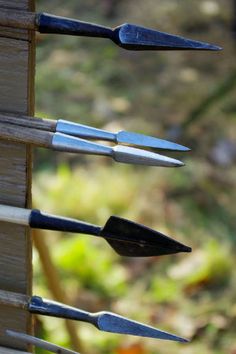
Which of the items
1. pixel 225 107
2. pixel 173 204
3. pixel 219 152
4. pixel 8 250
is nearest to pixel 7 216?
pixel 8 250

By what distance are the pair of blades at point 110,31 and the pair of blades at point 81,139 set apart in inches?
3.8

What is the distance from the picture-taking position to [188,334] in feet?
7.23

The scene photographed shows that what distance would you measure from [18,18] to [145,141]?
0.63 feet

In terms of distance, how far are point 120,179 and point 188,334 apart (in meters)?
0.80

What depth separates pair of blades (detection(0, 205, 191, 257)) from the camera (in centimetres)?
91

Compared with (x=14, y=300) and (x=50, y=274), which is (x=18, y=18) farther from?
(x=50, y=274)

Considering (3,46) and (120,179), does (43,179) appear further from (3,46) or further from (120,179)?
(3,46)

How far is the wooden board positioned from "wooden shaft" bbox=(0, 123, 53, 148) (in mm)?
29

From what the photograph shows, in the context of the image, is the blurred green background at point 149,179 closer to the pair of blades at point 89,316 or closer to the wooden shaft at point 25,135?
the pair of blades at point 89,316

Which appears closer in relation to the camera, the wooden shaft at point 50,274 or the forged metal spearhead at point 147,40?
the forged metal spearhead at point 147,40

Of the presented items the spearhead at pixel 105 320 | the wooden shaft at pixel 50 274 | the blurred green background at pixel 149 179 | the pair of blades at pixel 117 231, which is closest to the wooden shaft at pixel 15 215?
the pair of blades at pixel 117 231

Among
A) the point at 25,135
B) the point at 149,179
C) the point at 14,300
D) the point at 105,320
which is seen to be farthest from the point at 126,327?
the point at 149,179

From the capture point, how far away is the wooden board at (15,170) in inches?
35.8

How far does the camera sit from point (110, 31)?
0.87 m
